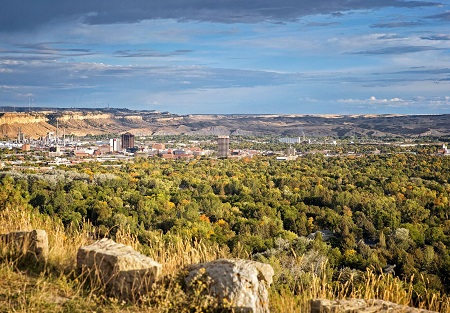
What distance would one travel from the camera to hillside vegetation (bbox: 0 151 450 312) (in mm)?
4508

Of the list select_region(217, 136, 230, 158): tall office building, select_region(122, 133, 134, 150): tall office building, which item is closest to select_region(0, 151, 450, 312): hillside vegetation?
select_region(217, 136, 230, 158): tall office building

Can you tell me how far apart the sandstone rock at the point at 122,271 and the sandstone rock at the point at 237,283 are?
352 mm

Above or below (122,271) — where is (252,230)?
below

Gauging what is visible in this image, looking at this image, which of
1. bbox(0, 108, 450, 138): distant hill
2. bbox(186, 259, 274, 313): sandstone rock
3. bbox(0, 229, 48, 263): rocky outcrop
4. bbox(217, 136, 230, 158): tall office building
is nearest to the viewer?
bbox(186, 259, 274, 313): sandstone rock

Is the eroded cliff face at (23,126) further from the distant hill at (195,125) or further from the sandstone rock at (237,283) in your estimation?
the sandstone rock at (237,283)

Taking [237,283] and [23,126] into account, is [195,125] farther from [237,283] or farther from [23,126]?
[237,283]

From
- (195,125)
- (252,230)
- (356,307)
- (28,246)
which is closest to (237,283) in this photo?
(356,307)

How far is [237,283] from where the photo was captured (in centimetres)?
418

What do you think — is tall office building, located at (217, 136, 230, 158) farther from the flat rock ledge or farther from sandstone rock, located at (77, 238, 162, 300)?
the flat rock ledge

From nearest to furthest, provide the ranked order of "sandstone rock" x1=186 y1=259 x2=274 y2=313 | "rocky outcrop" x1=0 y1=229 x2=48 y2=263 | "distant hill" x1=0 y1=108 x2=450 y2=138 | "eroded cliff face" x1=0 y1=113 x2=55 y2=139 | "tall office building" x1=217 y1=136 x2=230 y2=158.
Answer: "sandstone rock" x1=186 y1=259 x2=274 y2=313
"rocky outcrop" x1=0 y1=229 x2=48 y2=263
"tall office building" x1=217 y1=136 x2=230 y2=158
"eroded cliff face" x1=0 y1=113 x2=55 y2=139
"distant hill" x1=0 y1=108 x2=450 y2=138

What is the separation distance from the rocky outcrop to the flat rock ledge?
2586 millimetres

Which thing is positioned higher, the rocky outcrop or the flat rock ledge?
the rocky outcrop

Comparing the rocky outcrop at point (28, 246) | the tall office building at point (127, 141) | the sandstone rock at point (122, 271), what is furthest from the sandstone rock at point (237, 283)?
the tall office building at point (127, 141)

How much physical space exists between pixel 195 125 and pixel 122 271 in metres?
151
